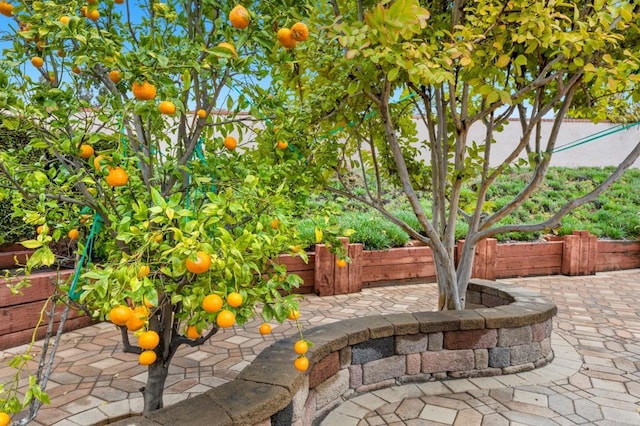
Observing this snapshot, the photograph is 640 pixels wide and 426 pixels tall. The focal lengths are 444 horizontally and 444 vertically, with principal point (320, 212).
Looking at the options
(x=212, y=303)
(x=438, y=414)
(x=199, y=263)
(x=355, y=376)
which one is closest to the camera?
(x=199, y=263)

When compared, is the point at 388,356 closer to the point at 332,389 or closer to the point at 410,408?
the point at 410,408

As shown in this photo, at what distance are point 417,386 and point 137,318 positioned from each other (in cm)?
244

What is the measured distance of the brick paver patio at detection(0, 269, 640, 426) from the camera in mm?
2742

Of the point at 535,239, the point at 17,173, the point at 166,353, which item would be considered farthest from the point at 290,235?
the point at 535,239

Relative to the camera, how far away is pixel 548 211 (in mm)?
10875

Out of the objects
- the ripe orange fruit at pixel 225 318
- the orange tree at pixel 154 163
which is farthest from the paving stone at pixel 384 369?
the ripe orange fruit at pixel 225 318

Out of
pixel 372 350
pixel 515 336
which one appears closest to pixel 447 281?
pixel 515 336

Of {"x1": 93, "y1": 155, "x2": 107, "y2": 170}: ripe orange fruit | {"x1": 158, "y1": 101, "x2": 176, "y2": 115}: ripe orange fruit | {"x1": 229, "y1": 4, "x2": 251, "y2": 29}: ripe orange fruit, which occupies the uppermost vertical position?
{"x1": 229, "y1": 4, "x2": 251, "y2": 29}: ripe orange fruit

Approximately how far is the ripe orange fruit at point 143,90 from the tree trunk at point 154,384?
1167 mm

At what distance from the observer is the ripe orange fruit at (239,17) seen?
58.7 inches

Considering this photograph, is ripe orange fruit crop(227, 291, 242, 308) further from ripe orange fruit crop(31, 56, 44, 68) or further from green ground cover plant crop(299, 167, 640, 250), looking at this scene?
green ground cover plant crop(299, 167, 640, 250)

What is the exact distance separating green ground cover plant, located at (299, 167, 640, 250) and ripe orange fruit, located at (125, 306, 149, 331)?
3.74 metres

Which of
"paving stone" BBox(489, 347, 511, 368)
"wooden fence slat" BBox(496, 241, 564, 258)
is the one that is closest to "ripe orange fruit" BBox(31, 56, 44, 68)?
"paving stone" BBox(489, 347, 511, 368)

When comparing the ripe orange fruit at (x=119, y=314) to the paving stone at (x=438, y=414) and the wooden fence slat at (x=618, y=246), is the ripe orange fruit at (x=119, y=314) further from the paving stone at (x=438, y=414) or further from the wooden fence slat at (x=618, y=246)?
the wooden fence slat at (x=618, y=246)
